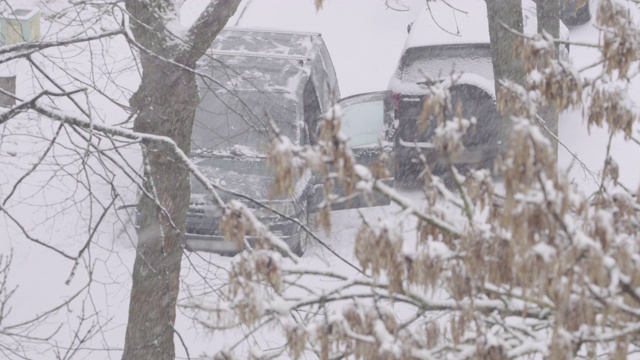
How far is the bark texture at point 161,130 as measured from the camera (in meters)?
7.24

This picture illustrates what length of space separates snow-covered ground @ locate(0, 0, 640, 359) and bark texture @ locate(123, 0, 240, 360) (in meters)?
0.26

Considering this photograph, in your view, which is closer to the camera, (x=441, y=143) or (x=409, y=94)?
(x=441, y=143)

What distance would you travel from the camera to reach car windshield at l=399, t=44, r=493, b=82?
11984 mm

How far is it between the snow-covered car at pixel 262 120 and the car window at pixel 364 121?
0.01 meters

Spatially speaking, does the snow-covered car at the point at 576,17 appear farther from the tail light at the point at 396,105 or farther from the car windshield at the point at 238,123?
the car windshield at the point at 238,123

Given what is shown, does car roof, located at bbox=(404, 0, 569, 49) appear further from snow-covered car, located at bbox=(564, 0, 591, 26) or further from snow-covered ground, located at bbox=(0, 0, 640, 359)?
snow-covered car, located at bbox=(564, 0, 591, 26)

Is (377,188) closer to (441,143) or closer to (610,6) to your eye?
(441,143)

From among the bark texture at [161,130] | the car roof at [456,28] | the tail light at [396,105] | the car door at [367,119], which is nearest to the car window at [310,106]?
the car door at [367,119]

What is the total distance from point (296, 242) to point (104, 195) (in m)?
2.99

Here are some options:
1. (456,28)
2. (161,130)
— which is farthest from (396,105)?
(161,130)

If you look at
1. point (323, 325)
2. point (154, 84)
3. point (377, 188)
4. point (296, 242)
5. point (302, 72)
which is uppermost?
point (302, 72)

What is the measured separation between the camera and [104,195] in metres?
12.2

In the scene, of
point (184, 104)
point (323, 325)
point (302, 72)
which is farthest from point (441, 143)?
point (302, 72)

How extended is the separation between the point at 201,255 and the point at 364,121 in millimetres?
2487
